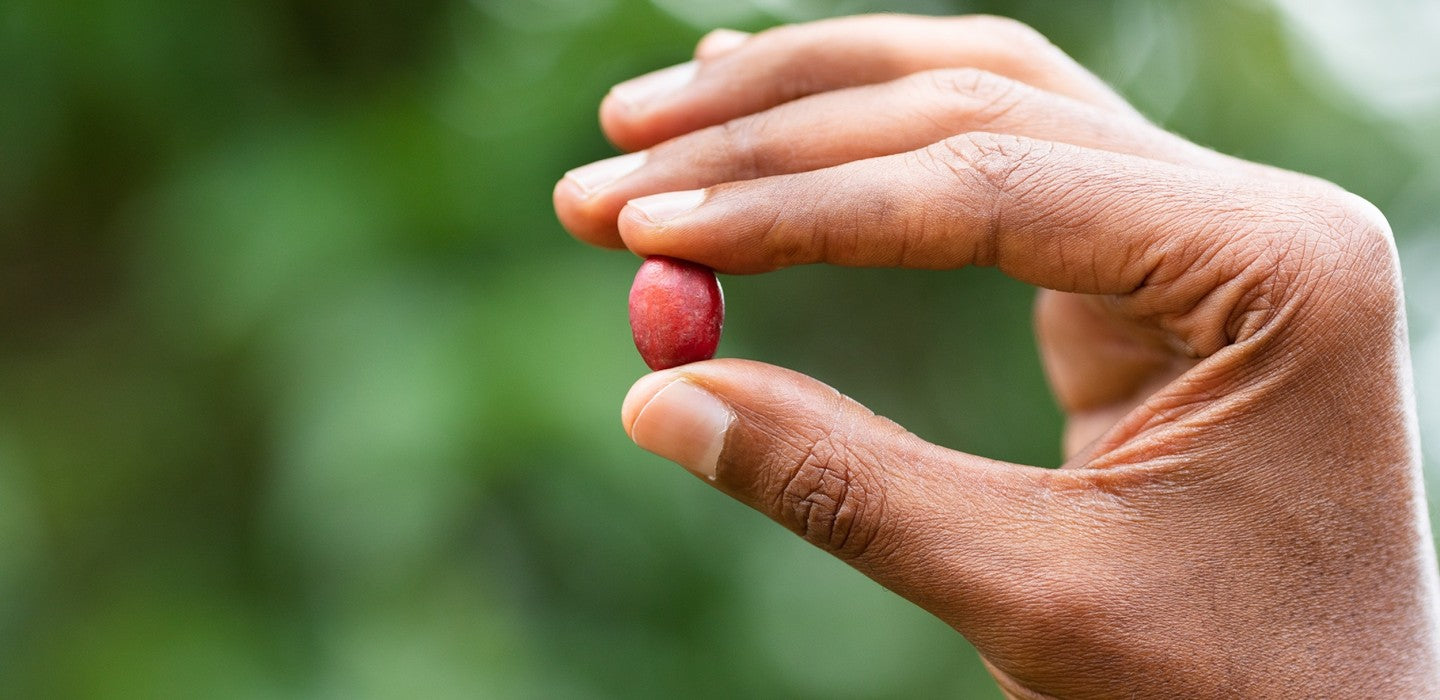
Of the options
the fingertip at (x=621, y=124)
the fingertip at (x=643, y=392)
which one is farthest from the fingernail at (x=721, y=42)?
the fingertip at (x=643, y=392)

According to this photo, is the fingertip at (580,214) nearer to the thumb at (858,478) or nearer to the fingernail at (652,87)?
the fingernail at (652,87)

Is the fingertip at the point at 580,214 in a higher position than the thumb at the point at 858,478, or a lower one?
higher

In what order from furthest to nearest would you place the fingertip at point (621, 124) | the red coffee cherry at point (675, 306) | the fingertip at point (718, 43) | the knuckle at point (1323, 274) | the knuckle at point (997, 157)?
the fingertip at point (718, 43) → the fingertip at point (621, 124) → the red coffee cherry at point (675, 306) → the knuckle at point (997, 157) → the knuckle at point (1323, 274)

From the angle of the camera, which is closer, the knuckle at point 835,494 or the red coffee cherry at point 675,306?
the knuckle at point 835,494

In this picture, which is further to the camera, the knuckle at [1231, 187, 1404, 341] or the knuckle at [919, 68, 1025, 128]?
the knuckle at [919, 68, 1025, 128]

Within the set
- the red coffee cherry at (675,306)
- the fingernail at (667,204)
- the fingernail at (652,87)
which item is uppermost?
the fingernail at (652,87)

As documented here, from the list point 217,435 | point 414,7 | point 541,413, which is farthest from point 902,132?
point 217,435

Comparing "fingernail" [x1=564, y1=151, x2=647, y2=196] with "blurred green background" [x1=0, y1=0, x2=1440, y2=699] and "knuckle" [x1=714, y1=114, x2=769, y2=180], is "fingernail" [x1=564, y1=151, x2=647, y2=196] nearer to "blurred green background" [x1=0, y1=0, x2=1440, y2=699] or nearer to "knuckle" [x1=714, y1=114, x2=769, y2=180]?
"knuckle" [x1=714, y1=114, x2=769, y2=180]

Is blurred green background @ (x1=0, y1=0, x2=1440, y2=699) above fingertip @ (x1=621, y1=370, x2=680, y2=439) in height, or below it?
below

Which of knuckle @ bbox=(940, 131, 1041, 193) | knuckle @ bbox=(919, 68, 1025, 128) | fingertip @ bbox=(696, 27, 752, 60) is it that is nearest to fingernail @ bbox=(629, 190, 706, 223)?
knuckle @ bbox=(940, 131, 1041, 193)
